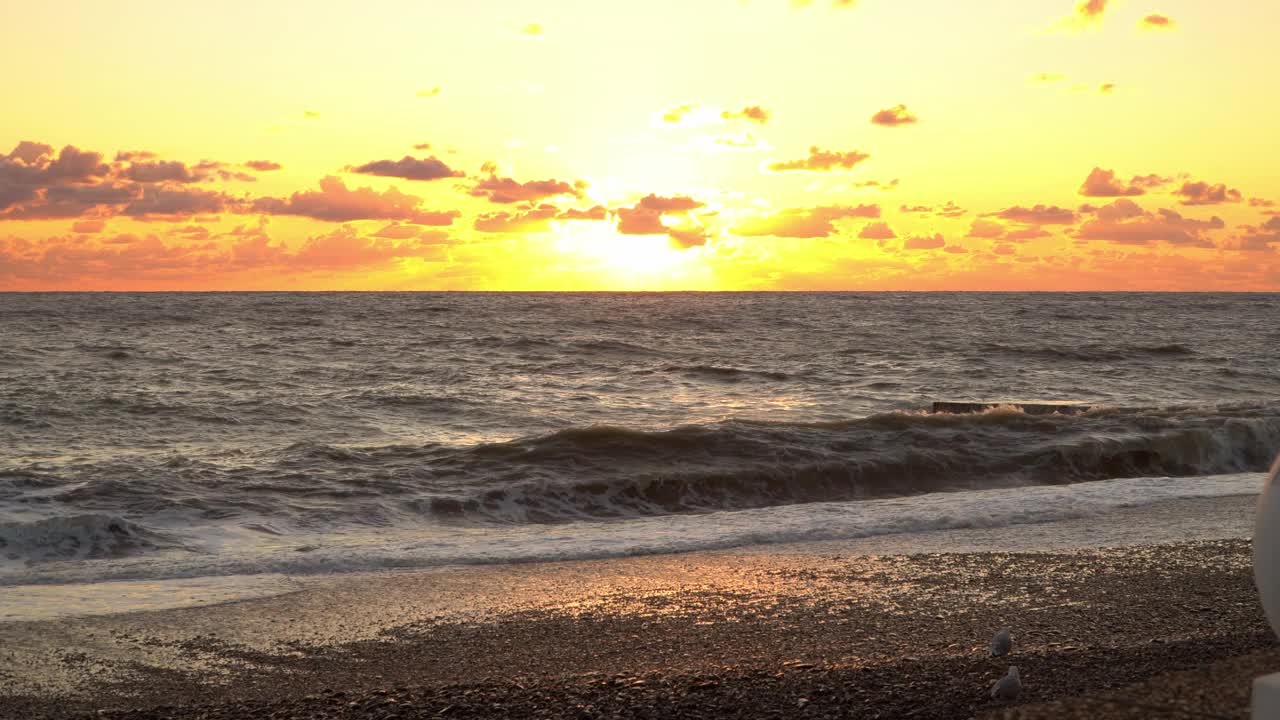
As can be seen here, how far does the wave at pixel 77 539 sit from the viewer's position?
375 inches

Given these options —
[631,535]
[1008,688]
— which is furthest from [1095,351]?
[1008,688]

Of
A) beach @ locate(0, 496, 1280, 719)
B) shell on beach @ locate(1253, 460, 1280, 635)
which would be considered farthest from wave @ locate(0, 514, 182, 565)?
shell on beach @ locate(1253, 460, 1280, 635)

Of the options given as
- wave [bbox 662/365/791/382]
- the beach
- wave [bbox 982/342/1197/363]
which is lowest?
the beach

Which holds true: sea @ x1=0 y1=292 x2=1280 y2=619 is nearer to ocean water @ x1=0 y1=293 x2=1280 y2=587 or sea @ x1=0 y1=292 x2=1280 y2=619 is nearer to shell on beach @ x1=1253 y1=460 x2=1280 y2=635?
ocean water @ x1=0 y1=293 x2=1280 y2=587

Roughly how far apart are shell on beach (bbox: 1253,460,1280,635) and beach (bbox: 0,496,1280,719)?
1.26 m

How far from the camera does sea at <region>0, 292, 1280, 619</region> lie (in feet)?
32.7

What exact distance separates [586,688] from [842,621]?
192cm

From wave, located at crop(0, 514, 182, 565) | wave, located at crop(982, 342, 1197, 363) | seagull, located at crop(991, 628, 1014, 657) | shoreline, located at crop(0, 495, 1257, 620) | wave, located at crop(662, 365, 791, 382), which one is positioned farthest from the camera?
wave, located at crop(982, 342, 1197, 363)

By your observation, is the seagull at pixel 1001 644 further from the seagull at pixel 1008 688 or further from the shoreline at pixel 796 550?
the shoreline at pixel 796 550

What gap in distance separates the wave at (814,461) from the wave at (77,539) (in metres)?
2.99

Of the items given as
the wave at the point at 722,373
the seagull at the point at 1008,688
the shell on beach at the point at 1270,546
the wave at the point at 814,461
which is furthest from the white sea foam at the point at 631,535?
the wave at the point at 722,373

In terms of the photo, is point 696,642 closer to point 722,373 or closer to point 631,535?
point 631,535

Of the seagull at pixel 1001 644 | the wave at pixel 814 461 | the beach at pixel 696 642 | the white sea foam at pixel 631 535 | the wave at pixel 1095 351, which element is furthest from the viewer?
the wave at pixel 1095 351

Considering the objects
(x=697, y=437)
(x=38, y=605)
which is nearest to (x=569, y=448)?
(x=697, y=437)
